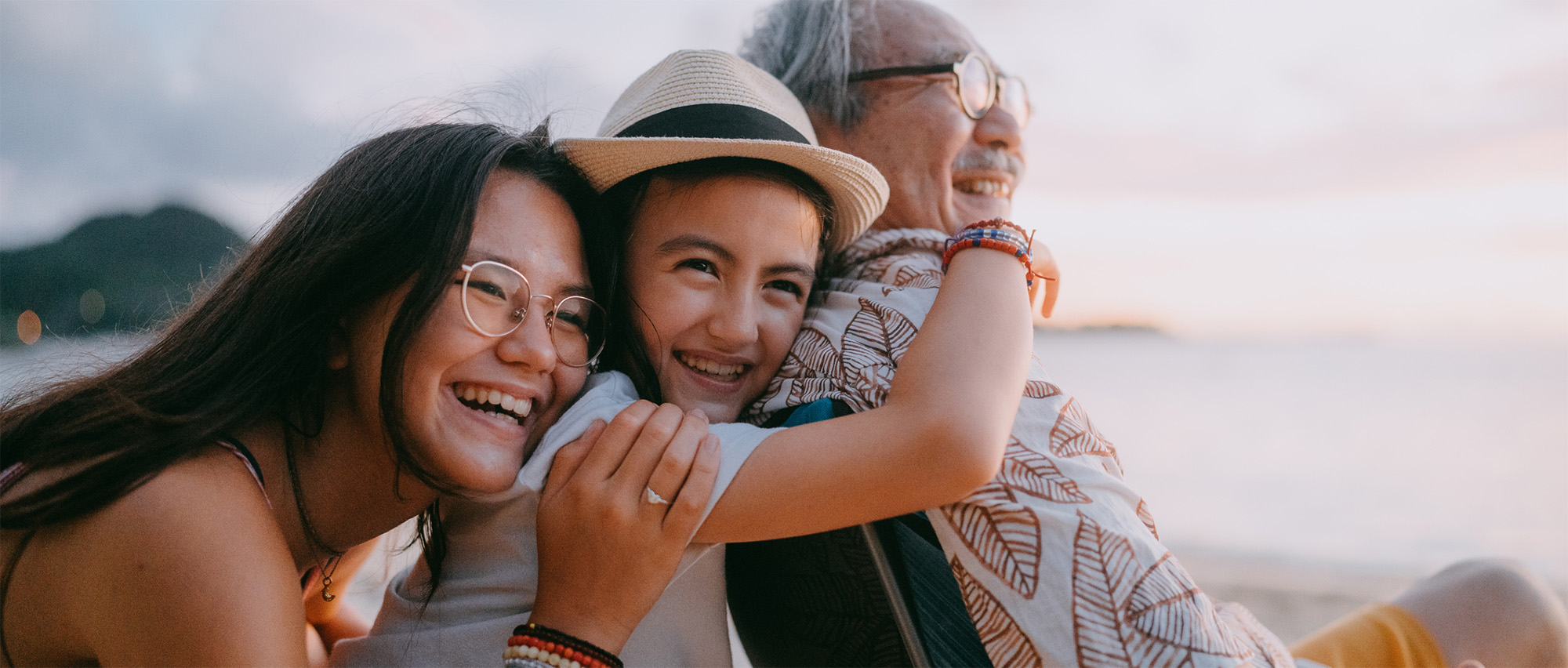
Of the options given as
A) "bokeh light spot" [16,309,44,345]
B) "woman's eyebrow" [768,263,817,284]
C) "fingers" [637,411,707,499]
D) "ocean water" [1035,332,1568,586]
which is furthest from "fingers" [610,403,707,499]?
"bokeh light spot" [16,309,44,345]

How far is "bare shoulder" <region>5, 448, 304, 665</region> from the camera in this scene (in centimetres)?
126

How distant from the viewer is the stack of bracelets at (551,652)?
56.0 inches

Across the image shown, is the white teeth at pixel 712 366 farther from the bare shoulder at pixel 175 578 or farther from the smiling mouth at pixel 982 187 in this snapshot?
the smiling mouth at pixel 982 187

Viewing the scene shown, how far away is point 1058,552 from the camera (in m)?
1.41

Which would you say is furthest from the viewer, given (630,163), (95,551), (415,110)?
(415,110)

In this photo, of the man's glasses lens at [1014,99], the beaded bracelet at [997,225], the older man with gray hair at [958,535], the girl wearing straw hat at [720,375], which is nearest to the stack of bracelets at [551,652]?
the girl wearing straw hat at [720,375]

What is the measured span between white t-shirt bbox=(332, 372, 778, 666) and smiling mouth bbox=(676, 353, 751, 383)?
22 centimetres

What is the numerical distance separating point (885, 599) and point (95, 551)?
1.41 meters

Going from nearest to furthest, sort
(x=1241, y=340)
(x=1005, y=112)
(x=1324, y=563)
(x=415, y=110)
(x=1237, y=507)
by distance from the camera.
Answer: (x=415, y=110) < (x=1005, y=112) < (x=1324, y=563) < (x=1237, y=507) < (x=1241, y=340)

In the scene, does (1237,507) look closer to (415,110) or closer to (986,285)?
(986,285)

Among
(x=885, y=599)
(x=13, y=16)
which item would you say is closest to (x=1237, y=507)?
(x=885, y=599)

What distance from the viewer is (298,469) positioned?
5.70 ft

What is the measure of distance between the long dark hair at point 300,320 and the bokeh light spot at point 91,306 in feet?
3.72

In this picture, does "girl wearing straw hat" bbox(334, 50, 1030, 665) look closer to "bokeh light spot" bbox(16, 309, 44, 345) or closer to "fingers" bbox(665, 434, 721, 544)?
"fingers" bbox(665, 434, 721, 544)
